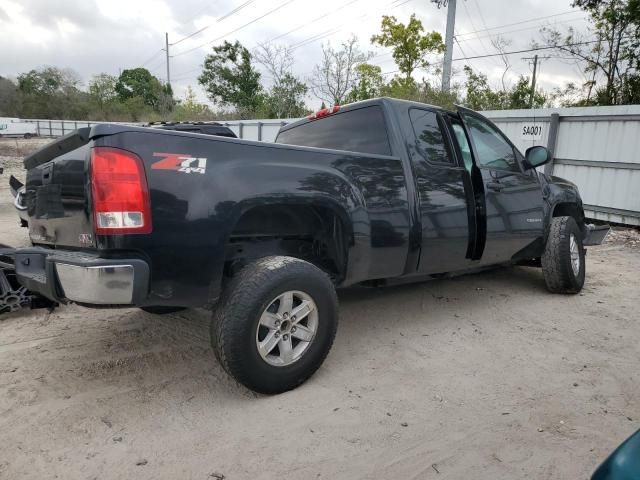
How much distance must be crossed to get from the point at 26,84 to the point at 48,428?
71095 mm

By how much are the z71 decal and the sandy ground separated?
1349 millimetres

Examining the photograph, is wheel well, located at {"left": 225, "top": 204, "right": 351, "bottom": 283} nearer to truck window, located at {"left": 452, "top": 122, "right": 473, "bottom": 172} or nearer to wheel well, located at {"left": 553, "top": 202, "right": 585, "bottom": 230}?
truck window, located at {"left": 452, "top": 122, "right": 473, "bottom": 172}

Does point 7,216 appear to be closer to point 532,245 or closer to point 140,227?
point 140,227

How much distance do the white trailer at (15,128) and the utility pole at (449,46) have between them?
41.9 meters

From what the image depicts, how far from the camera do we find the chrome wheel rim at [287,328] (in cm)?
267

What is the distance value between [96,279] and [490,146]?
3.49m

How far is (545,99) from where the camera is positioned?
23766 mm

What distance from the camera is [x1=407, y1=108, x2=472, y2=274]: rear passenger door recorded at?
3473mm

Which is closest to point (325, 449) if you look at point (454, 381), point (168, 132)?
point (454, 381)

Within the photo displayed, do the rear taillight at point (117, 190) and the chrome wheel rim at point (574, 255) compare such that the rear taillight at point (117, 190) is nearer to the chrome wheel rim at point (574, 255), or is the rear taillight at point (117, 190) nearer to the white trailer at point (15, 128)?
the chrome wheel rim at point (574, 255)

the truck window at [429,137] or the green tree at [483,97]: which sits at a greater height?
the green tree at [483,97]

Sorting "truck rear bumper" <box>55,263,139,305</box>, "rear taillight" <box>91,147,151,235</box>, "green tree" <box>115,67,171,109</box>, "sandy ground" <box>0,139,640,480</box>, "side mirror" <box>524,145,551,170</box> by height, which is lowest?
"sandy ground" <box>0,139,640,480</box>

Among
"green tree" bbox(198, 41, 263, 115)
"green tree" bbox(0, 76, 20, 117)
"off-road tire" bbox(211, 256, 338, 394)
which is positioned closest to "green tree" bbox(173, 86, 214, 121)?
"green tree" bbox(198, 41, 263, 115)

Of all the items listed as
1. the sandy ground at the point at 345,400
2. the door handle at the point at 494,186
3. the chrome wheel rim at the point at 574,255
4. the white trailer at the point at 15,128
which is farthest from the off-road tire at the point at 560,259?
the white trailer at the point at 15,128
